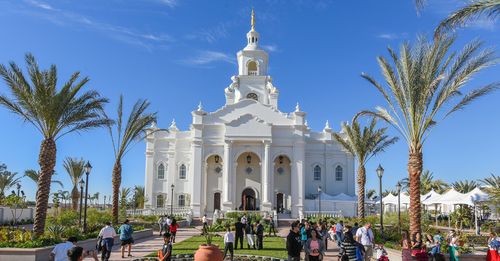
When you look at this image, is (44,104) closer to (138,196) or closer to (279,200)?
(279,200)

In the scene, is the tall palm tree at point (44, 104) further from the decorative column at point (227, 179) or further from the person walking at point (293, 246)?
the decorative column at point (227, 179)

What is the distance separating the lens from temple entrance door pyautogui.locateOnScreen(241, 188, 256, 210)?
1917 inches

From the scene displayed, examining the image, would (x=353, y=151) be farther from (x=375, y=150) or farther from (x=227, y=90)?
(x=227, y=90)

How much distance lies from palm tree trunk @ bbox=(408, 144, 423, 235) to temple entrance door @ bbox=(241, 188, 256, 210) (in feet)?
95.5

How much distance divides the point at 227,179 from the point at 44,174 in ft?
83.0

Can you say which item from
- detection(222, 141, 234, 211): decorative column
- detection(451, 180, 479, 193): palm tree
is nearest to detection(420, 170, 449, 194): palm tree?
detection(451, 180, 479, 193): palm tree

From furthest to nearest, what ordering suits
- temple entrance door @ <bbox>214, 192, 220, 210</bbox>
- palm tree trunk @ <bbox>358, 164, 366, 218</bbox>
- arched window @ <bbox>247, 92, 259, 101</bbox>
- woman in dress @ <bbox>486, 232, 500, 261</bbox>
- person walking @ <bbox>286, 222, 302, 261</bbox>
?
arched window @ <bbox>247, 92, 259, 101</bbox> < temple entrance door @ <bbox>214, 192, 220, 210</bbox> < palm tree trunk @ <bbox>358, 164, 366, 218</bbox> < woman in dress @ <bbox>486, 232, 500, 261</bbox> < person walking @ <bbox>286, 222, 302, 261</bbox>

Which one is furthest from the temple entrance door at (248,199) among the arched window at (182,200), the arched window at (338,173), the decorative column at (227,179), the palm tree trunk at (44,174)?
the palm tree trunk at (44,174)

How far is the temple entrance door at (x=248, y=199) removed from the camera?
48688 mm

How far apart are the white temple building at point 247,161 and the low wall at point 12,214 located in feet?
37.5

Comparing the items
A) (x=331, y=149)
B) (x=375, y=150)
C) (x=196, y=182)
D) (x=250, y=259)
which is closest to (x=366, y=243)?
(x=250, y=259)

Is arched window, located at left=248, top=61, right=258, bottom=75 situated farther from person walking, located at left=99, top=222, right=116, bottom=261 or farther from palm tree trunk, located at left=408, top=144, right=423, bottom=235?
person walking, located at left=99, top=222, right=116, bottom=261

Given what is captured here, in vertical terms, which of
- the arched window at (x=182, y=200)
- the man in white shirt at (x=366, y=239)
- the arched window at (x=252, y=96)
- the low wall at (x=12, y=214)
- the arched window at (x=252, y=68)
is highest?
the arched window at (x=252, y=68)

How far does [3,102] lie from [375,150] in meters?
26.2
